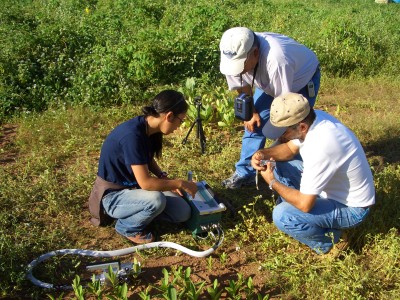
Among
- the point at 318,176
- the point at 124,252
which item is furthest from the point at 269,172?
the point at 124,252

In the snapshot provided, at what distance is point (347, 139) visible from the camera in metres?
2.69

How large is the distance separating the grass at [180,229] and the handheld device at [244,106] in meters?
0.68

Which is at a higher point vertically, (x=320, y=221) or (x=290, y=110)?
(x=290, y=110)

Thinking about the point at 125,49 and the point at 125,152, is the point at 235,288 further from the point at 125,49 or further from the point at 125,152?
the point at 125,49

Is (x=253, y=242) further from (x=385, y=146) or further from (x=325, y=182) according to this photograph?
(x=385, y=146)

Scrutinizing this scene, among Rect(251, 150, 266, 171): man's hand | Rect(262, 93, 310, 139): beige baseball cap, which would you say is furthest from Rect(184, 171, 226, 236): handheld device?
Rect(262, 93, 310, 139): beige baseball cap

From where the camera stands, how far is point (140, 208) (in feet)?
10.2

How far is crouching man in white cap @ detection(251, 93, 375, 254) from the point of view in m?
2.62

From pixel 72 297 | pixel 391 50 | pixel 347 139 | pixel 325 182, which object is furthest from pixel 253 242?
pixel 391 50

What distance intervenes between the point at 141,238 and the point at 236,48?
1.60 metres

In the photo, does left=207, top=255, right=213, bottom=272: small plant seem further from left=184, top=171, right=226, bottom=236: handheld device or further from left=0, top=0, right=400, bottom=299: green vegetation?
left=184, top=171, right=226, bottom=236: handheld device

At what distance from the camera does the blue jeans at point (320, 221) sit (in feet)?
9.43

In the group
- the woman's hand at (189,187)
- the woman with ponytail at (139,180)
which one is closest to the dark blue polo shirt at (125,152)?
the woman with ponytail at (139,180)

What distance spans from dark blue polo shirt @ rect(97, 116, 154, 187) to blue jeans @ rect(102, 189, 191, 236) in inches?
4.8
